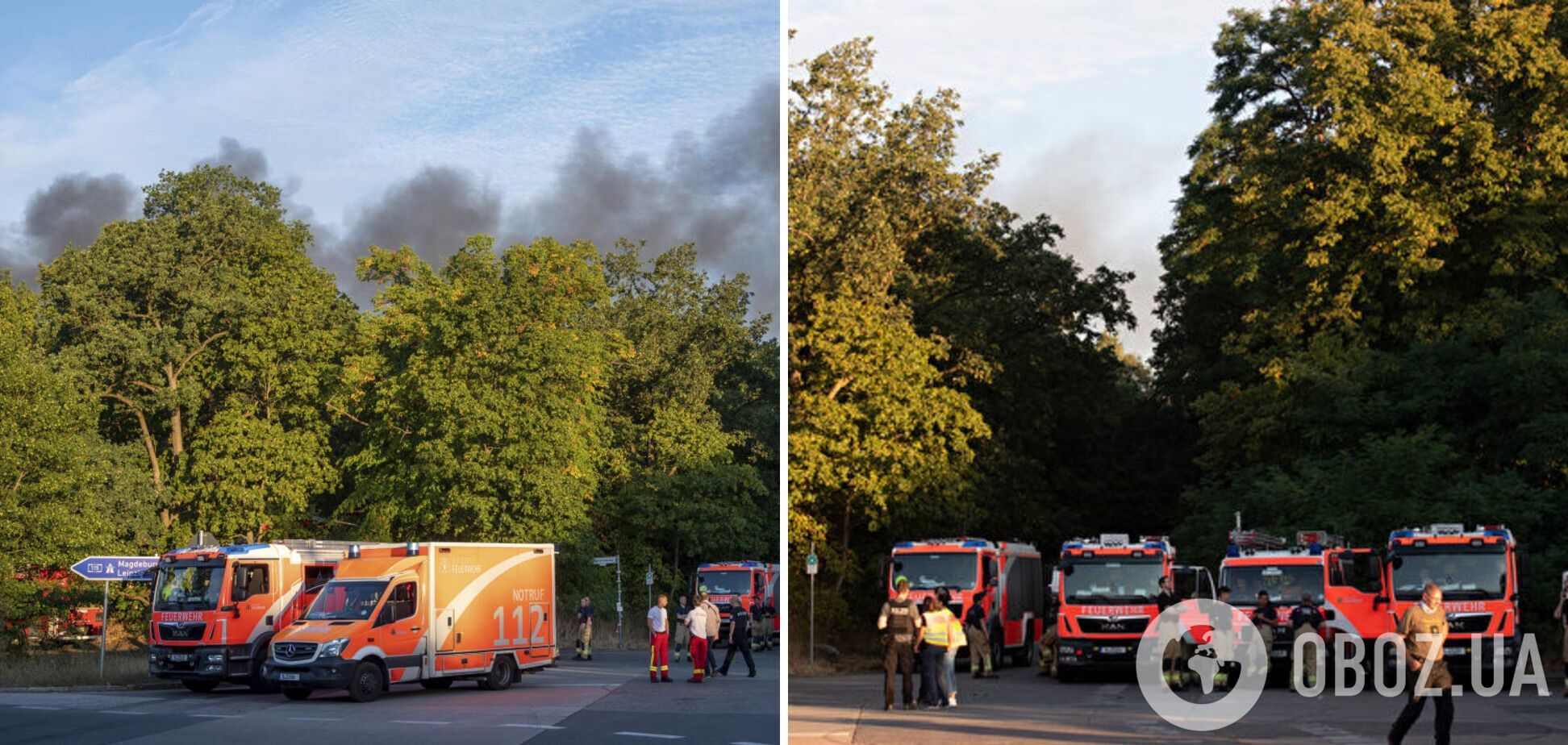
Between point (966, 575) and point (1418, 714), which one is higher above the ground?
point (966, 575)

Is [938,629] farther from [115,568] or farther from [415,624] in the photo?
[115,568]

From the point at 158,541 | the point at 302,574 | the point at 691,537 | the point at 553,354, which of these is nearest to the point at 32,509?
the point at 158,541

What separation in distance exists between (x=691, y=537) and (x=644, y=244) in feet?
75.1

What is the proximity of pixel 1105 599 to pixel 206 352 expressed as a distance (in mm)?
43477

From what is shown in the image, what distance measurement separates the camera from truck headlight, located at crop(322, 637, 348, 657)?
85.0 feet

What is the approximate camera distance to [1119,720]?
835 inches

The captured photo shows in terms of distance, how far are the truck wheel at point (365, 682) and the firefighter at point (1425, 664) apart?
53.3ft

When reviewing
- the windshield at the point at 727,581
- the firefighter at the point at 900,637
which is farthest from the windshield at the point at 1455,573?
the windshield at the point at 727,581

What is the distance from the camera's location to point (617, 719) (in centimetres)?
2248

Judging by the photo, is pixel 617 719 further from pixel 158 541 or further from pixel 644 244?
pixel 644 244

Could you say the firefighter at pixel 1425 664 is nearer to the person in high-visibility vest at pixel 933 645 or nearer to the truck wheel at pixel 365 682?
the person in high-visibility vest at pixel 933 645

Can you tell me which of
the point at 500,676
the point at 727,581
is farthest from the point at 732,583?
the point at 500,676

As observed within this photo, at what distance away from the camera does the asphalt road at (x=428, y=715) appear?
65.8ft

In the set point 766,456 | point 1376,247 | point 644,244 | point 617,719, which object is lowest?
point 617,719
